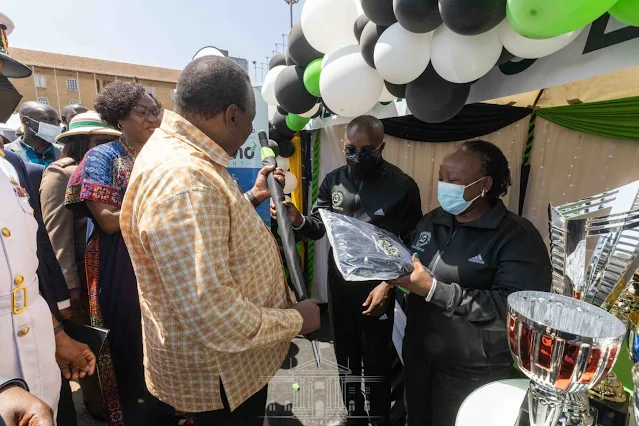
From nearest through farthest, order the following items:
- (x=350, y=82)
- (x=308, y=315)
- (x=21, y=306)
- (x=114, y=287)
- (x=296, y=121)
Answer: (x=21, y=306), (x=308, y=315), (x=114, y=287), (x=350, y=82), (x=296, y=121)

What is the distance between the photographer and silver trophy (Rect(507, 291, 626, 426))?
0.65m

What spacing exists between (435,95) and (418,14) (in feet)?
1.48

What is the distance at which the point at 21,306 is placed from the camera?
3.85 ft

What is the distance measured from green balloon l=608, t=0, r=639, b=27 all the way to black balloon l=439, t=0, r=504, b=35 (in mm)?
358

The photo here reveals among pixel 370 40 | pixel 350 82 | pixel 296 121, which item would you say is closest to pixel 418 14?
pixel 370 40

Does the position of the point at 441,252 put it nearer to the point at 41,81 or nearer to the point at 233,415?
the point at 233,415

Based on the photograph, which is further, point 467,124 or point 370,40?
point 467,124

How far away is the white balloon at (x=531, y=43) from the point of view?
1.37 metres

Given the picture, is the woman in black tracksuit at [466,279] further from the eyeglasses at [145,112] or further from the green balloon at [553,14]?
the eyeglasses at [145,112]

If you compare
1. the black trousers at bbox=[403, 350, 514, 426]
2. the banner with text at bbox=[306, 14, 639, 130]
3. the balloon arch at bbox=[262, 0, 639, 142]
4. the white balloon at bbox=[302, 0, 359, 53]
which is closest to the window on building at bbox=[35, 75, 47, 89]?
the balloon arch at bbox=[262, 0, 639, 142]

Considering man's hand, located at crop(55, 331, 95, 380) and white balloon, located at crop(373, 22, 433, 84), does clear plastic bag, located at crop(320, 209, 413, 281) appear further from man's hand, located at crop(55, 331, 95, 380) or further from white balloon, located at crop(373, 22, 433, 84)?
man's hand, located at crop(55, 331, 95, 380)

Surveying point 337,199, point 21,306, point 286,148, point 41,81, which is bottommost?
point 21,306

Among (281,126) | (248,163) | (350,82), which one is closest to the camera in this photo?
(350,82)

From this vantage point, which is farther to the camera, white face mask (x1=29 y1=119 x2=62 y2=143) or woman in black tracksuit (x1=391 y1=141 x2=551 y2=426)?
white face mask (x1=29 y1=119 x2=62 y2=143)
